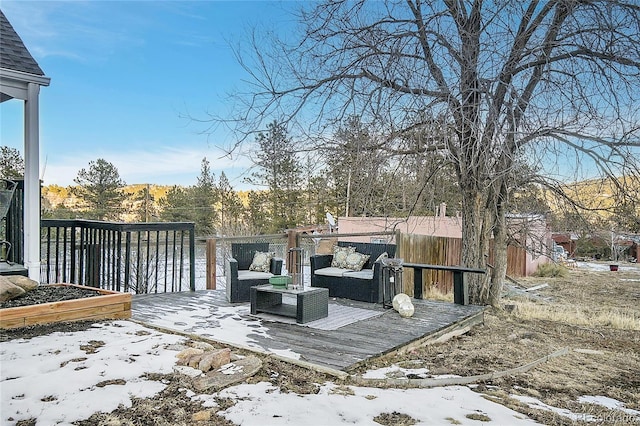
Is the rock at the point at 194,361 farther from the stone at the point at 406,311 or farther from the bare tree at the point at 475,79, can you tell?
the bare tree at the point at 475,79

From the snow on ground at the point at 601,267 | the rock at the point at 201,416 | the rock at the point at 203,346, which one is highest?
the rock at the point at 203,346

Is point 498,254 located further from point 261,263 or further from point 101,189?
point 101,189

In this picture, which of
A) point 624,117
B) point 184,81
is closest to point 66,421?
point 624,117

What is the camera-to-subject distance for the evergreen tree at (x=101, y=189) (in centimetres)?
1551

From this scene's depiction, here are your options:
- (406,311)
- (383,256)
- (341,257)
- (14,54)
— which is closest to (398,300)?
(406,311)

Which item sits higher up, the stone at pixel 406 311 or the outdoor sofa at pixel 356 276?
the outdoor sofa at pixel 356 276

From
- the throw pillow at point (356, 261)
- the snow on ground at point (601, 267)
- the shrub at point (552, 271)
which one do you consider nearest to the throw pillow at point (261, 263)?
the throw pillow at point (356, 261)

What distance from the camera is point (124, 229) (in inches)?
230

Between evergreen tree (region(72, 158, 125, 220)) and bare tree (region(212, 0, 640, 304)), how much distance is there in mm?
11413

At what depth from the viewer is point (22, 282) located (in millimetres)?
4504

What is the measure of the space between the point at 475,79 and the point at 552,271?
1357 centimetres

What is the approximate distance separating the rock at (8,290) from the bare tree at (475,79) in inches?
126

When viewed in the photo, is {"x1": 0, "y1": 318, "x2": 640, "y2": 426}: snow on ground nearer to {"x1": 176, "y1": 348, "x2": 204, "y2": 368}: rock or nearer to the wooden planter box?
{"x1": 176, "y1": 348, "x2": 204, "y2": 368}: rock

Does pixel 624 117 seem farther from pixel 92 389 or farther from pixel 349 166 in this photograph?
pixel 92 389
